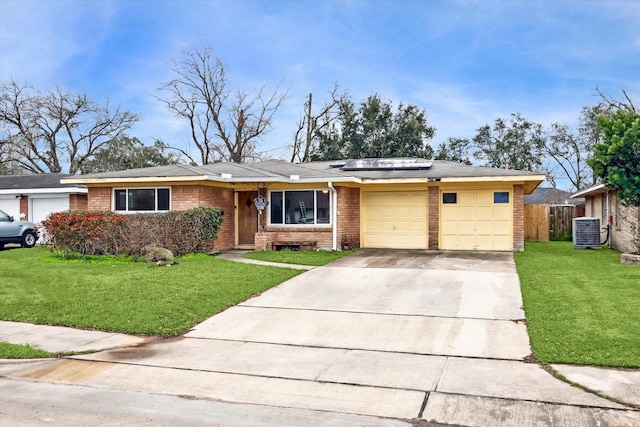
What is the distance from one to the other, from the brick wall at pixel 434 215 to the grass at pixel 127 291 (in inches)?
270

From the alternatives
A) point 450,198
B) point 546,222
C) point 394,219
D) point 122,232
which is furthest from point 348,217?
point 546,222

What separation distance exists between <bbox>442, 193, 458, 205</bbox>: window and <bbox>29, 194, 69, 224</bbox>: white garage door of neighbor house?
15.0 m

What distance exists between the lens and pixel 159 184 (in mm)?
17469

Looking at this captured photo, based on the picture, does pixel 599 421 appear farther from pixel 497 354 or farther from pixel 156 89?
pixel 156 89

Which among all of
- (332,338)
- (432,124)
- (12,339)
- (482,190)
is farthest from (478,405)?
(432,124)

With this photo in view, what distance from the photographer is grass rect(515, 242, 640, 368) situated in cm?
635

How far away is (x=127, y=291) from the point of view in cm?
1013

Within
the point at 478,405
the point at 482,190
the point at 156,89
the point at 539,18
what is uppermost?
the point at 156,89

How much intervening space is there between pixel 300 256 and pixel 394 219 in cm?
448

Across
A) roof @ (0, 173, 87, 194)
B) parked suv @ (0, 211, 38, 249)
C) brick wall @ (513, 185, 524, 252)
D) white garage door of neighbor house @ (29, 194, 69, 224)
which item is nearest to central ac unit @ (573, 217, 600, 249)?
brick wall @ (513, 185, 524, 252)

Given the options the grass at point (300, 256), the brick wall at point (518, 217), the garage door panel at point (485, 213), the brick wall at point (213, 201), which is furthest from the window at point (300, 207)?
the brick wall at point (518, 217)

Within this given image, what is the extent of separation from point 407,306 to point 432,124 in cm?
3041

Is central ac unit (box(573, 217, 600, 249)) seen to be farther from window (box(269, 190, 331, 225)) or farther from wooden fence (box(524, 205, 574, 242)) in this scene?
window (box(269, 190, 331, 225))

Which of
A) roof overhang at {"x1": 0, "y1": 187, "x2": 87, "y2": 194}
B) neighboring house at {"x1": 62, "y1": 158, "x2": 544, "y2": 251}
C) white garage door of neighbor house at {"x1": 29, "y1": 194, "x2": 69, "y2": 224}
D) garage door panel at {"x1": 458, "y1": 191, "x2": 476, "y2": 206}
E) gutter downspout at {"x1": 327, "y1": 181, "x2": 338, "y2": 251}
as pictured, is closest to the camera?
neighboring house at {"x1": 62, "y1": 158, "x2": 544, "y2": 251}
